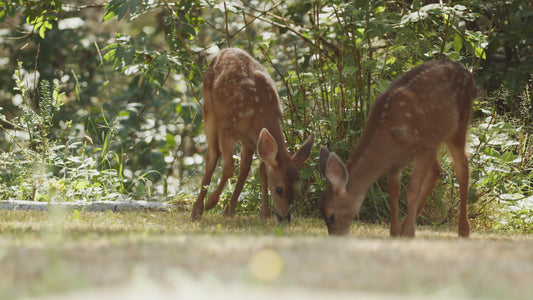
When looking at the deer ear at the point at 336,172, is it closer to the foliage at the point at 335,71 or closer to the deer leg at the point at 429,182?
the deer leg at the point at 429,182

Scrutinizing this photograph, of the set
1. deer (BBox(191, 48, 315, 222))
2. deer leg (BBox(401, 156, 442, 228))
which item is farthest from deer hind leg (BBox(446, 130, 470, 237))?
deer (BBox(191, 48, 315, 222))

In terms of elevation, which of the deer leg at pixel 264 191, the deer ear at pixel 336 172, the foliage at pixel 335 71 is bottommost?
the deer leg at pixel 264 191

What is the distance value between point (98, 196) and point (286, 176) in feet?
9.63

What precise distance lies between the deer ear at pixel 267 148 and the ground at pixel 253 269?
93.9 inches

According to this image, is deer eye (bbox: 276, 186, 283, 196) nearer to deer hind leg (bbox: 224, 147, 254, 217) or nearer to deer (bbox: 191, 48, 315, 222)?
deer (bbox: 191, 48, 315, 222)

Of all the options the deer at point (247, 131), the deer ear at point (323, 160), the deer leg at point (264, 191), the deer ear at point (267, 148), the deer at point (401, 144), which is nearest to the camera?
the deer at point (401, 144)

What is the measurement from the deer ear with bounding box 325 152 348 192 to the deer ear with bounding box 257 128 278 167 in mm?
807

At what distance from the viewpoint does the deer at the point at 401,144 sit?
515 centimetres

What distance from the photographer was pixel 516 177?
6.87m

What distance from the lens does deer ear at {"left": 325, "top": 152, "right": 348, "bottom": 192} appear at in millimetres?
5164

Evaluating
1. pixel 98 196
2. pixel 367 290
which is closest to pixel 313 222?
pixel 98 196

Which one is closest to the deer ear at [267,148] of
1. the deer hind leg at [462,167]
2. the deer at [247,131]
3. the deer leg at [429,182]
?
the deer at [247,131]

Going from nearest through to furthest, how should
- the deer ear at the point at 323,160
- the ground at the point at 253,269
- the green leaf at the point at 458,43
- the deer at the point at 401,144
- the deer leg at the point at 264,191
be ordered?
1. the ground at the point at 253,269
2. the deer at the point at 401,144
3. the deer ear at the point at 323,160
4. the green leaf at the point at 458,43
5. the deer leg at the point at 264,191

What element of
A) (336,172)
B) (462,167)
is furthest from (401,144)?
Answer: (462,167)
